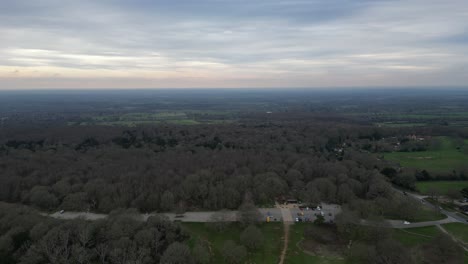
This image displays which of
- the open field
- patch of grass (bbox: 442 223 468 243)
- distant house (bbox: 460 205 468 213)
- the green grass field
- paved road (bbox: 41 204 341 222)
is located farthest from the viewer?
the open field

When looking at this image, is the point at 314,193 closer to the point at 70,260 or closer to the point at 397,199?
the point at 397,199

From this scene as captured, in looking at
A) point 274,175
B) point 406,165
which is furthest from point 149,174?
point 406,165

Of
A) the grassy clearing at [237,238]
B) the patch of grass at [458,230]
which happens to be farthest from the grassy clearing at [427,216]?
the grassy clearing at [237,238]

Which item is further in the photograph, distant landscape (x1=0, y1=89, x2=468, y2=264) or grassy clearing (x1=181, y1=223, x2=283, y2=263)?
grassy clearing (x1=181, y1=223, x2=283, y2=263)

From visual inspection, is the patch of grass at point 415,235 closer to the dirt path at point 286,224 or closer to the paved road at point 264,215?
the paved road at point 264,215

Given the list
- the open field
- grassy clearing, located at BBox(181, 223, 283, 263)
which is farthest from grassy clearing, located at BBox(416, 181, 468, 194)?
the open field

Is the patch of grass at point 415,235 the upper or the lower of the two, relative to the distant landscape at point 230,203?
lower

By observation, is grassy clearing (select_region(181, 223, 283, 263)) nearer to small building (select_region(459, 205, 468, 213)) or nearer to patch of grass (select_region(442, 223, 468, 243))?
patch of grass (select_region(442, 223, 468, 243))
